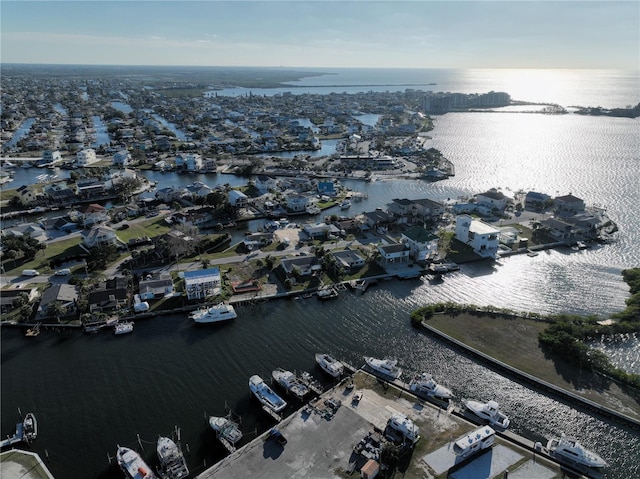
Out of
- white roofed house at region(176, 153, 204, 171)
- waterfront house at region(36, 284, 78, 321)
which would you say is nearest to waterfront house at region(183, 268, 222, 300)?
waterfront house at region(36, 284, 78, 321)

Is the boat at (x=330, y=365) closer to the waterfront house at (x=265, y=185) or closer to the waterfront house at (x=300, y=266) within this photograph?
the waterfront house at (x=300, y=266)

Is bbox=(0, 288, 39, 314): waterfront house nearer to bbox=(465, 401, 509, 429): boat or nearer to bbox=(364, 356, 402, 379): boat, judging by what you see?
bbox=(364, 356, 402, 379): boat

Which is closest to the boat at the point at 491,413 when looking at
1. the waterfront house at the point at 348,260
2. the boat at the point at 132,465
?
the boat at the point at 132,465

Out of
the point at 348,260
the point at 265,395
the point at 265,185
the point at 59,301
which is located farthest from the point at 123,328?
the point at 265,185

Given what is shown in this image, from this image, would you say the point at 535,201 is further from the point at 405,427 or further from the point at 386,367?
the point at 405,427

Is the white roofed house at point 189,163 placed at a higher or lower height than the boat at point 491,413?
higher

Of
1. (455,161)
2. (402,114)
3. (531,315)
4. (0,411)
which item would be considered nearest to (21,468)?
(0,411)
